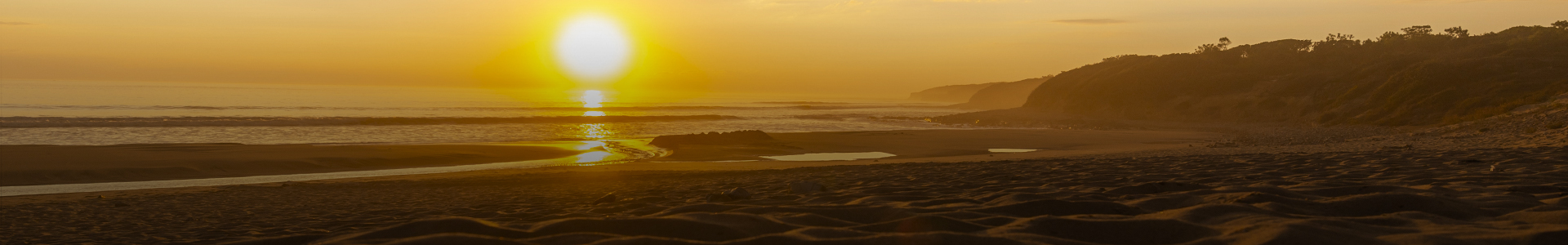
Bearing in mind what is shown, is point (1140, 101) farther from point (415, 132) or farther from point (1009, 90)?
point (1009, 90)

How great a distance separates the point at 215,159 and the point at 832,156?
Result: 12.7 m

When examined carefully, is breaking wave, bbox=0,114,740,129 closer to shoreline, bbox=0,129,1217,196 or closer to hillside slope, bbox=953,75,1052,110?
shoreline, bbox=0,129,1217,196

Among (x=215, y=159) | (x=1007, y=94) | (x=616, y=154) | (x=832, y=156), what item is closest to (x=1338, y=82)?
(x=832, y=156)

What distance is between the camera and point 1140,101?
48500 millimetres

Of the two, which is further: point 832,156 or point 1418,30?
point 1418,30

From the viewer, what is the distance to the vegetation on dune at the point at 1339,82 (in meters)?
→ 27.6

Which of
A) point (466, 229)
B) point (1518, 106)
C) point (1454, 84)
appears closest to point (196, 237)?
point (466, 229)

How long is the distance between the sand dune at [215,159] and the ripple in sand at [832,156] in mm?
5406

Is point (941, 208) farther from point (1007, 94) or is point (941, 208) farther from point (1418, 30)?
point (1007, 94)

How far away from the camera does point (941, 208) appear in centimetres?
542

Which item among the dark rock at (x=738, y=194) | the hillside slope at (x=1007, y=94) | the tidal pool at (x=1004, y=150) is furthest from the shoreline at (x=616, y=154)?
the hillside slope at (x=1007, y=94)

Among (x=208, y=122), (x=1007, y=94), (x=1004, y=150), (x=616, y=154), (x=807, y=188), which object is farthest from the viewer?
(x=1007, y=94)

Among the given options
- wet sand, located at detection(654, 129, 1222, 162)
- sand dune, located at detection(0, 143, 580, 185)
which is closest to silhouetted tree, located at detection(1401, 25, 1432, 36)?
wet sand, located at detection(654, 129, 1222, 162)

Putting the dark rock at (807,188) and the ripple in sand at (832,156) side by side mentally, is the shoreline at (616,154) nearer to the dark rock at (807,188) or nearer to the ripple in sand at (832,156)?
the ripple in sand at (832,156)
